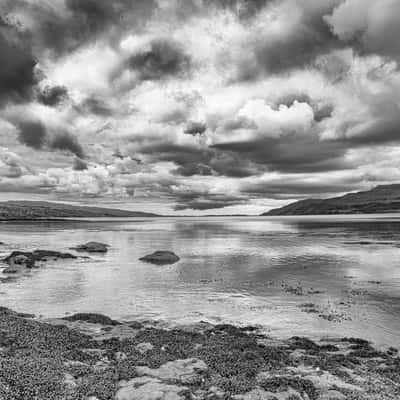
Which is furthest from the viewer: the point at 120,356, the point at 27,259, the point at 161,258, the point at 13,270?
the point at 161,258

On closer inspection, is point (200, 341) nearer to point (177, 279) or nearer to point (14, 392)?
point (14, 392)

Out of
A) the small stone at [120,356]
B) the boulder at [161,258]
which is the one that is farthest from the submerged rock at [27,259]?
the small stone at [120,356]

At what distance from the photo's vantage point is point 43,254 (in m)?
58.2

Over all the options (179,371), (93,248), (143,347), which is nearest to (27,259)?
(93,248)

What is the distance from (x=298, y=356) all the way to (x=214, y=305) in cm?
1295

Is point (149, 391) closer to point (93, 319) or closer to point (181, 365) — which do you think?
point (181, 365)

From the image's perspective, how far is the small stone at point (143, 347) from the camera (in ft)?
57.6

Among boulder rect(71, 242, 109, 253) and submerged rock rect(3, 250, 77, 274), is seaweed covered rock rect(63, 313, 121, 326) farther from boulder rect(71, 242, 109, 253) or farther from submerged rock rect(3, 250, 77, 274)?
boulder rect(71, 242, 109, 253)

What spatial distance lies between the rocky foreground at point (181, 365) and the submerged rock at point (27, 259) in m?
27.9

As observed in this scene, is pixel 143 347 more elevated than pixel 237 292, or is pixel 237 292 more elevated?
pixel 143 347

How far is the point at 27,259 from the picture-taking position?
2031 inches


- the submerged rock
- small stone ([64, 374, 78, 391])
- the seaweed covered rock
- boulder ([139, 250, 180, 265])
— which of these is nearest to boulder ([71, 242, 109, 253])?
the submerged rock

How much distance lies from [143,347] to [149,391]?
5795 millimetres

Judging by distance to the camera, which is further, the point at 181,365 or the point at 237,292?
the point at 237,292
